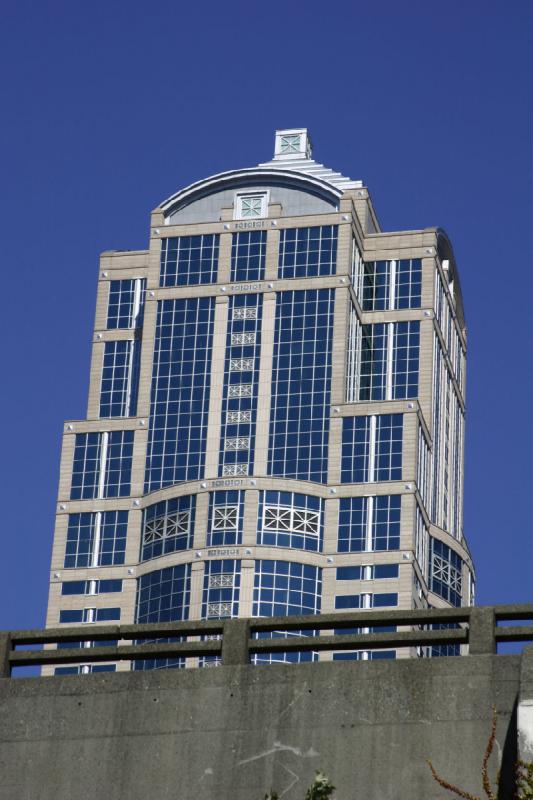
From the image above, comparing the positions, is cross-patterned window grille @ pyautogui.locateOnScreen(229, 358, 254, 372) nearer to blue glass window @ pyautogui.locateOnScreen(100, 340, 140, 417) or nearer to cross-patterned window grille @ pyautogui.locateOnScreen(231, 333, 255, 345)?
cross-patterned window grille @ pyautogui.locateOnScreen(231, 333, 255, 345)

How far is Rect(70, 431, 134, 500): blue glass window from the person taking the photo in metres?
146

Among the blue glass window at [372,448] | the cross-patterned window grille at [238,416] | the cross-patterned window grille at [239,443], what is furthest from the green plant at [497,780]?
the cross-patterned window grille at [238,416]

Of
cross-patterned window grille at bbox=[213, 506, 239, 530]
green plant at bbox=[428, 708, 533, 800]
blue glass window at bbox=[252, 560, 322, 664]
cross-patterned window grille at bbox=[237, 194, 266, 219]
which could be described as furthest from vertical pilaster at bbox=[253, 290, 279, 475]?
green plant at bbox=[428, 708, 533, 800]

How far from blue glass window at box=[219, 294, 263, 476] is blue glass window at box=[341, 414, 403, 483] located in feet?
21.8

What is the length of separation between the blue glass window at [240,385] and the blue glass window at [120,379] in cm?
824

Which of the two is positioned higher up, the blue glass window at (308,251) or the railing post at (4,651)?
the blue glass window at (308,251)

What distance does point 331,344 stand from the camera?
147 m

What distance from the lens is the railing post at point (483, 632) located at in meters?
21.1

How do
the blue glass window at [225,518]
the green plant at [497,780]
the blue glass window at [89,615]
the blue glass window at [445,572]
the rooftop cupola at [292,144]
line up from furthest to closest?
the rooftop cupola at [292,144], the blue glass window at [445,572], the blue glass window at [89,615], the blue glass window at [225,518], the green plant at [497,780]

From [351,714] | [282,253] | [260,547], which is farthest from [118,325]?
[351,714]

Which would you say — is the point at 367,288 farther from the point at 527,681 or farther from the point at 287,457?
the point at 527,681

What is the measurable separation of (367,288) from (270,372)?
13.4 m

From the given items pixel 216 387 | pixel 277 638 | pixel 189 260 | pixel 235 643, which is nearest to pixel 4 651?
pixel 235 643

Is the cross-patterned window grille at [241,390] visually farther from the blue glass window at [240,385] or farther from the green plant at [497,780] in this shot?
the green plant at [497,780]
